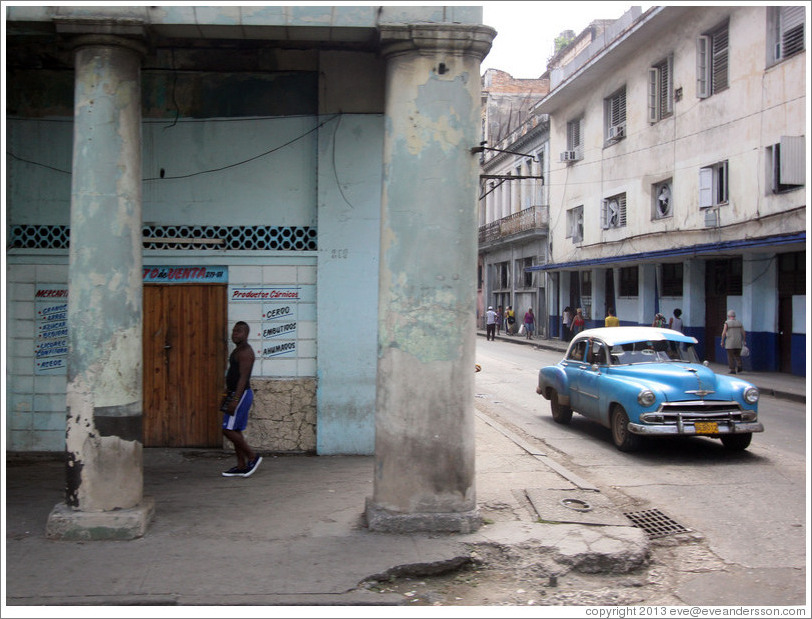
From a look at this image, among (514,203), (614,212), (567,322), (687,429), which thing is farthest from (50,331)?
(514,203)

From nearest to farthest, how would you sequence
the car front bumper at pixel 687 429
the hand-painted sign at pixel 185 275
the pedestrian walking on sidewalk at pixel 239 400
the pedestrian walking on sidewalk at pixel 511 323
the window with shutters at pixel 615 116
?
the pedestrian walking on sidewalk at pixel 239 400 < the hand-painted sign at pixel 185 275 < the car front bumper at pixel 687 429 < the window with shutters at pixel 615 116 < the pedestrian walking on sidewalk at pixel 511 323

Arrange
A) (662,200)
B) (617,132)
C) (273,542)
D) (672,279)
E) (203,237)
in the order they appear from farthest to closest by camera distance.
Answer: (617,132), (672,279), (662,200), (203,237), (273,542)

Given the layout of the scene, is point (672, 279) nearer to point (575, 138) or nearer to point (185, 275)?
point (575, 138)

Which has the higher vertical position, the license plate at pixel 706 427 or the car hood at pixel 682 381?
the car hood at pixel 682 381

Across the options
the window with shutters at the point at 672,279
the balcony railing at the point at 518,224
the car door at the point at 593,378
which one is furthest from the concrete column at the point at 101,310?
the balcony railing at the point at 518,224

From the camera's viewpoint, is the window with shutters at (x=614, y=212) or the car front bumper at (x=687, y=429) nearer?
the car front bumper at (x=687, y=429)

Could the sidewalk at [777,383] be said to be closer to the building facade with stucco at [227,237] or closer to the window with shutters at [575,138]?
the building facade with stucco at [227,237]

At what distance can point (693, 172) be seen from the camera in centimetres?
2298

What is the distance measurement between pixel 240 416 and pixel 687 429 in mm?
5282

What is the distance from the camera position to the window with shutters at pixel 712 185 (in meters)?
21.8

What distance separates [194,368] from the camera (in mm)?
8711

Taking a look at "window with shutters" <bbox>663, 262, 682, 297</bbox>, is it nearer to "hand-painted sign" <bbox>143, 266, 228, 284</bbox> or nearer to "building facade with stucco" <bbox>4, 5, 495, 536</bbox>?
"building facade with stucco" <bbox>4, 5, 495, 536</bbox>

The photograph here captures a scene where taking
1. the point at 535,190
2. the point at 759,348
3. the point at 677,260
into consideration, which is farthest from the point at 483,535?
the point at 535,190

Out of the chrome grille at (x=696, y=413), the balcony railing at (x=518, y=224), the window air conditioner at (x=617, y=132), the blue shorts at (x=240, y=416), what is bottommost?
the chrome grille at (x=696, y=413)
